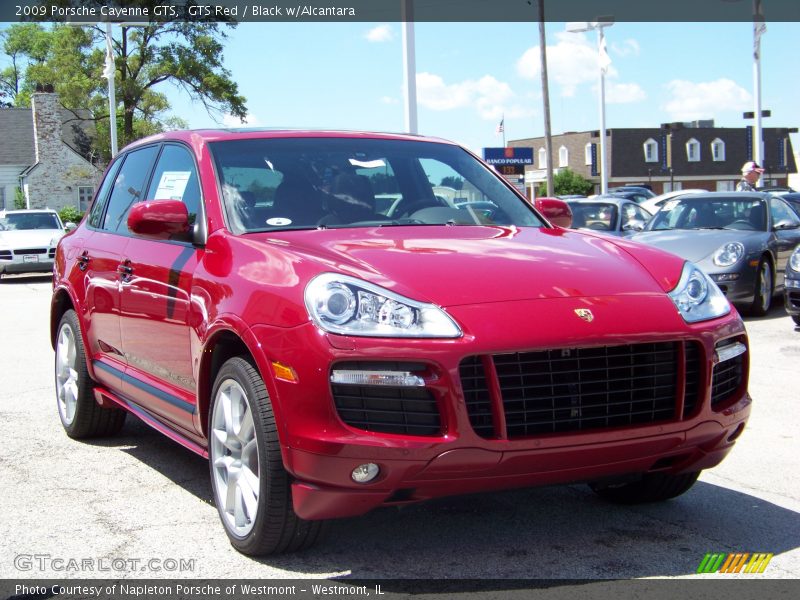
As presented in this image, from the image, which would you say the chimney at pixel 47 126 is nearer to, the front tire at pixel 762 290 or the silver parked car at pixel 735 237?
the silver parked car at pixel 735 237

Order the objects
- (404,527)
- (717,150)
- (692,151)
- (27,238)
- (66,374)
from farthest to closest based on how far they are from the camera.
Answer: (717,150)
(692,151)
(27,238)
(66,374)
(404,527)

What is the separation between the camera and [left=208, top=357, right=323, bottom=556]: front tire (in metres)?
3.49

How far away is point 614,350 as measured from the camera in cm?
346

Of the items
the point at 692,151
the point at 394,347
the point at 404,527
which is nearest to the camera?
the point at 394,347

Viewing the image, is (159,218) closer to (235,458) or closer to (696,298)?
(235,458)

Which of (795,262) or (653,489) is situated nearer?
(653,489)

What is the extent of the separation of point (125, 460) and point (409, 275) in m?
2.69

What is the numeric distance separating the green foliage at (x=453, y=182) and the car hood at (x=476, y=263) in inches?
29.0

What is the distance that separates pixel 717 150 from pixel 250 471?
78409 mm

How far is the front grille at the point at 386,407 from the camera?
326 cm

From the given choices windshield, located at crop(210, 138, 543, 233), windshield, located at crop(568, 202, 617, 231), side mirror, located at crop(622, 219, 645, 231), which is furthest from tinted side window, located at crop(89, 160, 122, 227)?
windshield, located at crop(568, 202, 617, 231)

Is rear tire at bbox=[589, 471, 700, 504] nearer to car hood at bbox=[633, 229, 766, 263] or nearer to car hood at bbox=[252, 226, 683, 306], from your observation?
car hood at bbox=[252, 226, 683, 306]

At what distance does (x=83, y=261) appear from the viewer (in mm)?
5754

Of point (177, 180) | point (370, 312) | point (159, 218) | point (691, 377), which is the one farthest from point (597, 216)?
point (370, 312)
